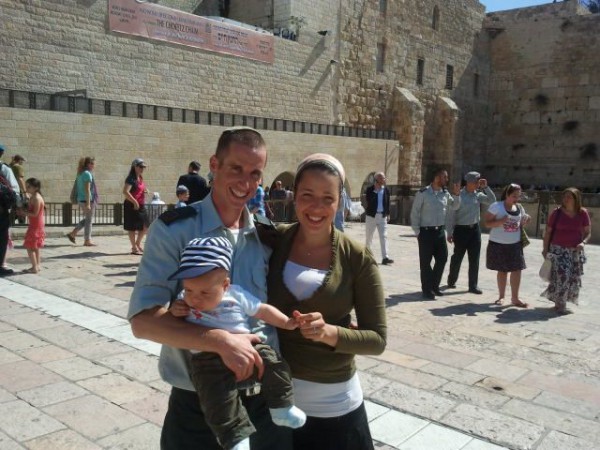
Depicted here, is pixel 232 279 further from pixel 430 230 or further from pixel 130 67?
pixel 130 67

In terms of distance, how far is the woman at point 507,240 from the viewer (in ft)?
23.0

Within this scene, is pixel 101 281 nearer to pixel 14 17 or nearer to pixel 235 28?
pixel 14 17

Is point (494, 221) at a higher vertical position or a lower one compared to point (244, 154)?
lower

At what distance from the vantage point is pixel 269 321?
1812 millimetres

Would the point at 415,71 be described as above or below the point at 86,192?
above

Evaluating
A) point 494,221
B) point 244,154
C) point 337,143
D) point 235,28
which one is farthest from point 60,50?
point 244,154

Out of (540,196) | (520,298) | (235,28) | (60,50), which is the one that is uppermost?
(235,28)

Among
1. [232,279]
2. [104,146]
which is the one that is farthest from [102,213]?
[232,279]

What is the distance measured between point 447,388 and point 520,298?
4.07 m

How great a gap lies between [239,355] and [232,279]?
0.87ft

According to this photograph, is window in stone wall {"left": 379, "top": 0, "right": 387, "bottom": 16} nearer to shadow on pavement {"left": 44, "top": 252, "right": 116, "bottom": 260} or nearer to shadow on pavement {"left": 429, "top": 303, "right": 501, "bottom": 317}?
shadow on pavement {"left": 44, "top": 252, "right": 116, "bottom": 260}

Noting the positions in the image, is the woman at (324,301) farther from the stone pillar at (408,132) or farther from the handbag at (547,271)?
the stone pillar at (408,132)

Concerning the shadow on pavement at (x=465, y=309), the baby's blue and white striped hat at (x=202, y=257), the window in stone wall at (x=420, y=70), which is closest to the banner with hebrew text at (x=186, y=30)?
the window in stone wall at (x=420, y=70)

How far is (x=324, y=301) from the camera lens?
194 cm
